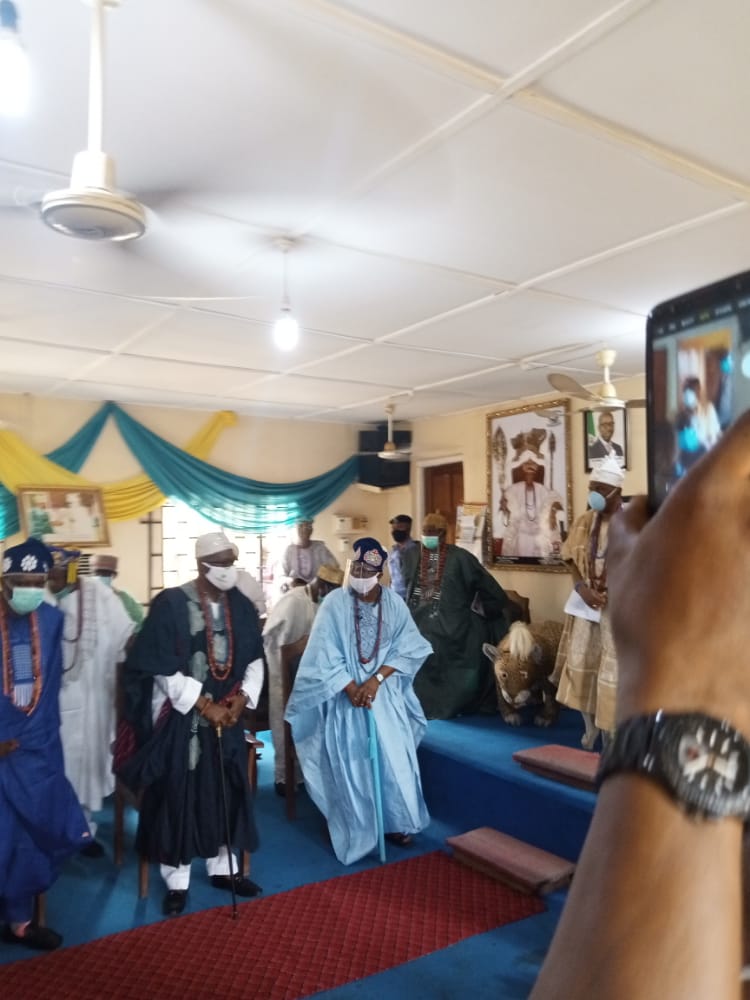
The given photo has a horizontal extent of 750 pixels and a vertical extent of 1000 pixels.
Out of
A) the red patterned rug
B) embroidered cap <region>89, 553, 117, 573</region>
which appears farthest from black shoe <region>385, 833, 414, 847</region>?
embroidered cap <region>89, 553, 117, 573</region>

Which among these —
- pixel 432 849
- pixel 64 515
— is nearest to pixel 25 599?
pixel 432 849

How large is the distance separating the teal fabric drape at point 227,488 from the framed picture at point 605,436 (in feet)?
9.53

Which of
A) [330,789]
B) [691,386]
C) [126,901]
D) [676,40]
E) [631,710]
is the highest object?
[676,40]

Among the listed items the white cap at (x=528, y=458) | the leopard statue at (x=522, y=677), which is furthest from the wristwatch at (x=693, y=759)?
the white cap at (x=528, y=458)

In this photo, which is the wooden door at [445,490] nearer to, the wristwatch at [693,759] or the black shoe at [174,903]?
the black shoe at [174,903]

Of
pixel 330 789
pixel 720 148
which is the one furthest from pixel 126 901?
pixel 720 148

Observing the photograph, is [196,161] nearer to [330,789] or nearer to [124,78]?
[124,78]

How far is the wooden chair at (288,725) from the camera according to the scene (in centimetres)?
421

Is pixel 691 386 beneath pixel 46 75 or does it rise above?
beneath

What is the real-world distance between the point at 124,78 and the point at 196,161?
0.44 m

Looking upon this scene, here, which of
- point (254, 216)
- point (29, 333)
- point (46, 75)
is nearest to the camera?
point (46, 75)

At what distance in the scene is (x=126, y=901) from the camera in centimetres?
330

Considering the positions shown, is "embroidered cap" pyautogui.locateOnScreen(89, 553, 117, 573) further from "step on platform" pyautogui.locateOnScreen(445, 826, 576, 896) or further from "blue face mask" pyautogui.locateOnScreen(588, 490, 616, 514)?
"blue face mask" pyautogui.locateOnScreen(588, 490, 616, 514)

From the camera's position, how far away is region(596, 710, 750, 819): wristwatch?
40 cm
